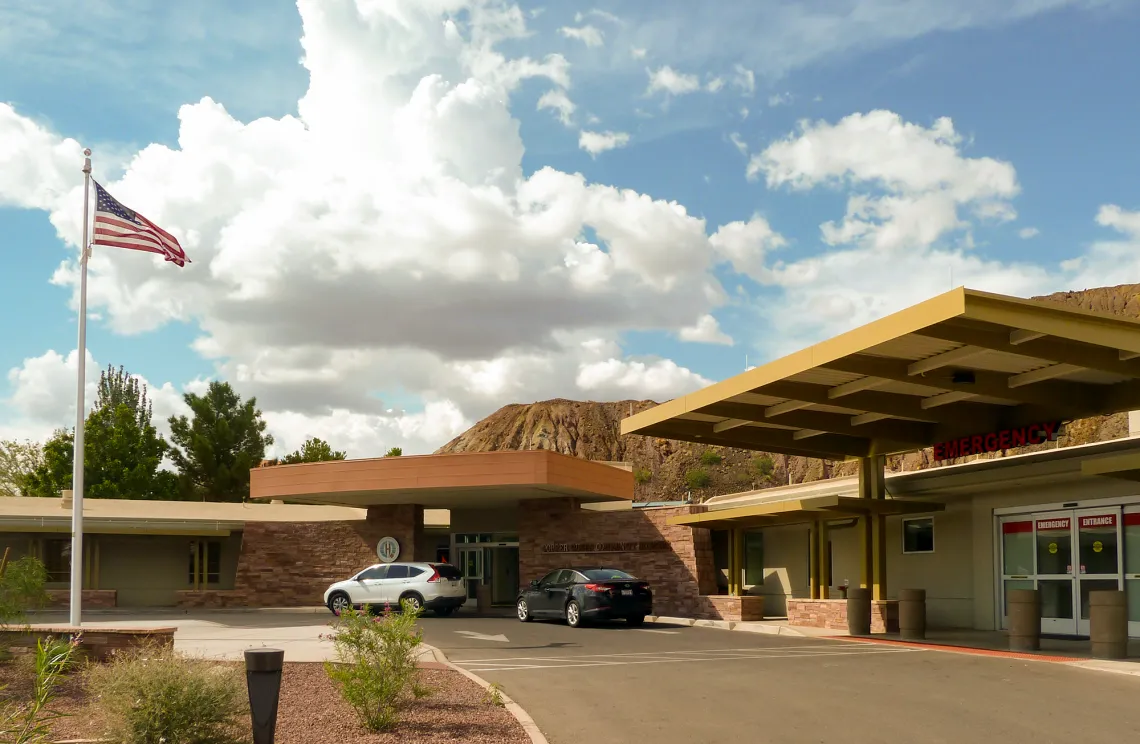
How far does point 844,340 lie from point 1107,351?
371 cm

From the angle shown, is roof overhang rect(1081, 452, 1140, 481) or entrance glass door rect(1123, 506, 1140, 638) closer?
roof overhang rect(1081, 452, 1140, 481)

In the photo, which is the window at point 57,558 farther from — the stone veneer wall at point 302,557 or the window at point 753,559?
the window at point 753,559

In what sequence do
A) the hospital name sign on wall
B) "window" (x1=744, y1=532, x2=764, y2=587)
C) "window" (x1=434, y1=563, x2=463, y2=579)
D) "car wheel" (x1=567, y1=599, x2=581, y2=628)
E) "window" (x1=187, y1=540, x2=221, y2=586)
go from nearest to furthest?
the hospital name sign on wall < "car wheel" (x1=567, y1=599, x2=581, y2=628) < "window" (x1=434, y1=563, x2=463, y2=579) < "window" (x1=744, y1=532, x2=764, y2=587) < "window" (x1=187, y1=540, x2=221, y2=586)

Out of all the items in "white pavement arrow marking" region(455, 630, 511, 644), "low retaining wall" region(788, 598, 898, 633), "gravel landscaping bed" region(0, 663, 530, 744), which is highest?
"gravel landscaping bed" region(0, 663, 530, 744)

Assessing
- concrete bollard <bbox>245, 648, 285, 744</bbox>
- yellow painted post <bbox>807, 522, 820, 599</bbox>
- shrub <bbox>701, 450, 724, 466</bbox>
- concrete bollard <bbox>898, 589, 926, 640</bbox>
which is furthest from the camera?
shrub <bbox>701, 450, 724, 466</bbox>

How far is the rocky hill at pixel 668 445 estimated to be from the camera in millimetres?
105375

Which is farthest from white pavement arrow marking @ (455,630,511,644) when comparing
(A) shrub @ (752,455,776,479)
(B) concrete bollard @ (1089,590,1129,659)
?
(A) shrub @ (752,455,776,479)

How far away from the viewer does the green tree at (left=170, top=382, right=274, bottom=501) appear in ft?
214

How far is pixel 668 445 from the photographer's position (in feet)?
472

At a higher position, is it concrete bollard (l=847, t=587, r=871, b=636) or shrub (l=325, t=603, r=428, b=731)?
shrub (l=325, t=603, r=428, b=731)

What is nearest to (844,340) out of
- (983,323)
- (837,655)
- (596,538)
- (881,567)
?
(983,323)

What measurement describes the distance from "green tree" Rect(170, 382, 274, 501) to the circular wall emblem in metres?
33.7

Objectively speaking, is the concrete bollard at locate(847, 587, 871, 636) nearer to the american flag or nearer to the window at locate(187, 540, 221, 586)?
the american flag

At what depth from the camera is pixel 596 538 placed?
31.1 m
